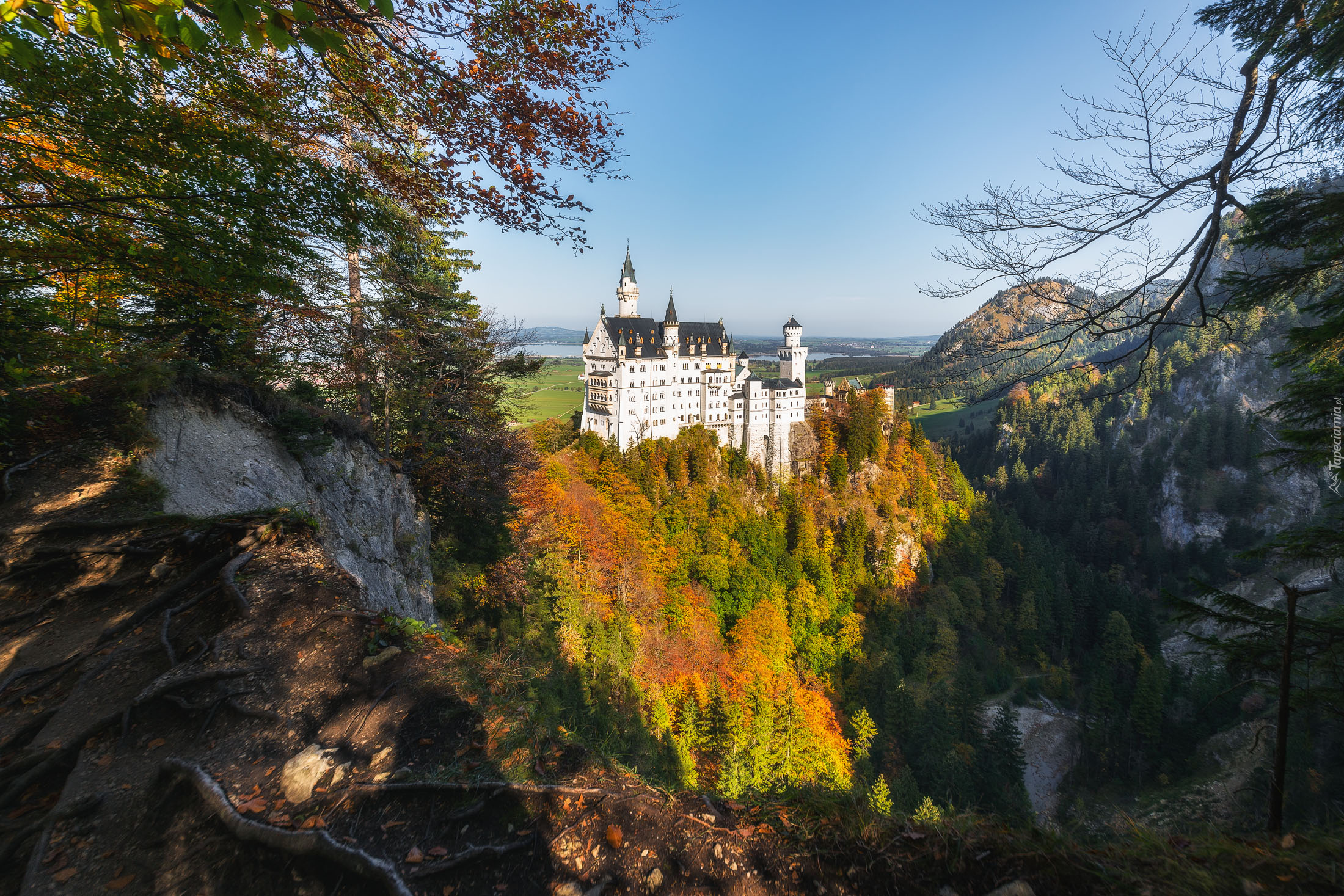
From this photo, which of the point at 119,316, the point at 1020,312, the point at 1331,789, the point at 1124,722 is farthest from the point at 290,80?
the point at 1124,722

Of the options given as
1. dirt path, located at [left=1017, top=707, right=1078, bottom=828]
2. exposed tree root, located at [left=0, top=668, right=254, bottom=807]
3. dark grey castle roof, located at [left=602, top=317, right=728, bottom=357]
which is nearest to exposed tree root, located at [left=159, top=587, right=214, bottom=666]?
exposed tree root, located at [left=0, top=668, right=254, bottom=807]

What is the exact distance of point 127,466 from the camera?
22.0ft

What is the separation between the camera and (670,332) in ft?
152

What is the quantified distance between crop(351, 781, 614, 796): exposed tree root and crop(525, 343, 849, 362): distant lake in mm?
13828

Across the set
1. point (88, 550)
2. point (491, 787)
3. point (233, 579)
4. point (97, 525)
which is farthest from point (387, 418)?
point (491, 787)

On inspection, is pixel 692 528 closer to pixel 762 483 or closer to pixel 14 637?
pixel 762 483

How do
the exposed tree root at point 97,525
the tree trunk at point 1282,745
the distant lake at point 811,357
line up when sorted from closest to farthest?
the tree trunk at point 1282,745, the exposed tree root at point 97,525, the distant lake at point 811,357

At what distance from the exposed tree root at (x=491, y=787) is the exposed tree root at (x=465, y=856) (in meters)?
0.29

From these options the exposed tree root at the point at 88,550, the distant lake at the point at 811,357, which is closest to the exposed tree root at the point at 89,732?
the exposed tree root at the point at 88,550

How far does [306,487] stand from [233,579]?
6.52 metres

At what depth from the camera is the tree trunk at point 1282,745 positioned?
3.20 metres

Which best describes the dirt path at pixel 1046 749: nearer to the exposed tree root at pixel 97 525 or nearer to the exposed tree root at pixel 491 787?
the exposed tree root at pixel 491 787

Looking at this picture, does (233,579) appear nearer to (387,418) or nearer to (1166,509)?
(387,418)

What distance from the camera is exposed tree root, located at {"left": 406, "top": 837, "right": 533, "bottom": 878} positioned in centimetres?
264
